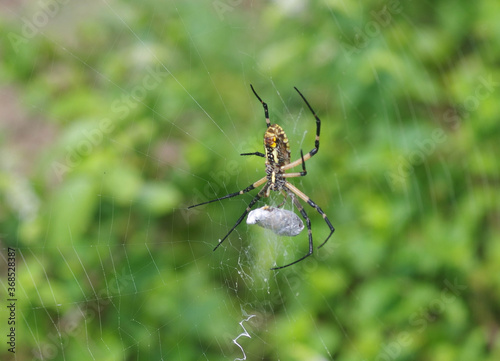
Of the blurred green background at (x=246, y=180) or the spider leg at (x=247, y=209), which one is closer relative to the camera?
the blurred green background at (x=246, y=180)

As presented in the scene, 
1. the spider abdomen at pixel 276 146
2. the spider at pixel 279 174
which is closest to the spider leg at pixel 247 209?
the spider at pixel 279 174

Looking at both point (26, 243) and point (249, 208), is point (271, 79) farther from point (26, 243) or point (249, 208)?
point (26, 243)

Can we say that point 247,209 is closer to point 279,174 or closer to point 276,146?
point 279,174

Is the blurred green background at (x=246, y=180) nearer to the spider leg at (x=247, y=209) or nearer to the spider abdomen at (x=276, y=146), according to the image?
the spider leg at (x=247, y=209)

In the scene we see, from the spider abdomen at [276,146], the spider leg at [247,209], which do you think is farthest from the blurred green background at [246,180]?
the spider abdomen at [276,146]

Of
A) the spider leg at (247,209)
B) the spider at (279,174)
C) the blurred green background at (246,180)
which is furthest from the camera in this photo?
the spider leg at (247,209)

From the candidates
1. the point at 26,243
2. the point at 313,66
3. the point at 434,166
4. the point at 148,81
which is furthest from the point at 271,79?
the point at 26,243

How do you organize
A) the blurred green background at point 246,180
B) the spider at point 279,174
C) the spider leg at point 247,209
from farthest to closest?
the spider leg at point 247,209
the spider at point 279,174
the blurred green background at point 246,180

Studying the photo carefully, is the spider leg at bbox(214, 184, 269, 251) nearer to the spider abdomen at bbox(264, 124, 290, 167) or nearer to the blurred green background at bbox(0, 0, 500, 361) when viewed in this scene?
the blurred green background at bbox(0, 0, 500, 361)

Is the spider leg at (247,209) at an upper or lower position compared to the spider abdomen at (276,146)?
lower
